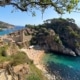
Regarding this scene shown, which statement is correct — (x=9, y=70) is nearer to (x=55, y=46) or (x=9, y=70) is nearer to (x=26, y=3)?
(x=26, y=3)

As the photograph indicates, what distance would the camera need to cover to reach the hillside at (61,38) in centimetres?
6370

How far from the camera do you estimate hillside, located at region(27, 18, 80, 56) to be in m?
63.7

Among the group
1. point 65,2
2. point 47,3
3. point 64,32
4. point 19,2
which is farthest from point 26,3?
point 64,32

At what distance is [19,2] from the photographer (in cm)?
764

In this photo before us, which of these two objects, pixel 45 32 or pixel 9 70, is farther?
pixel 45 32

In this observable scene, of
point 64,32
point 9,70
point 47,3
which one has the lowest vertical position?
point 64,32

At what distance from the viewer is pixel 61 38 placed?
68812 mm

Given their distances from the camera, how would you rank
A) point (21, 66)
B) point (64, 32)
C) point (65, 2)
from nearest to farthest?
point (65, 2)
point (21, 66)
point (64, 32)

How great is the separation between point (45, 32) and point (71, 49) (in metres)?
9.56

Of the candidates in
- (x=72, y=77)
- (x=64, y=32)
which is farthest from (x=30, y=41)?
(x=72, y=77)

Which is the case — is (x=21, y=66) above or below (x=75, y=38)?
above

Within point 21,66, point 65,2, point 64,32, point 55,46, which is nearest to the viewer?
point 65,2

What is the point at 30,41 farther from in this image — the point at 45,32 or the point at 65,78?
the point at 65,78

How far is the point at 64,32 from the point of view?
6888 cm
